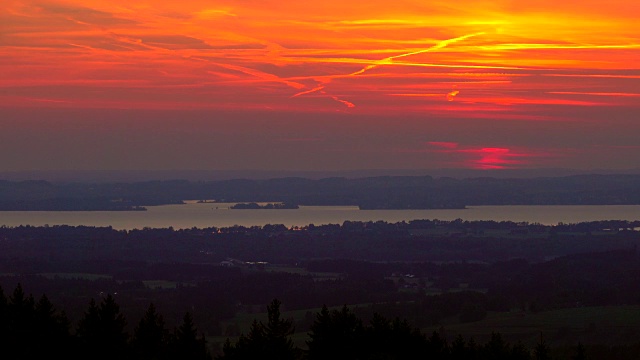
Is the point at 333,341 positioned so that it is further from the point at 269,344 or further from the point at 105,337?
the point at 105,337

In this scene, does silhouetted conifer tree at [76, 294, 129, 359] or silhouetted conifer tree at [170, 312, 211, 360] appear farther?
silhouetted conifer tree at [170, 312, 211, 360]

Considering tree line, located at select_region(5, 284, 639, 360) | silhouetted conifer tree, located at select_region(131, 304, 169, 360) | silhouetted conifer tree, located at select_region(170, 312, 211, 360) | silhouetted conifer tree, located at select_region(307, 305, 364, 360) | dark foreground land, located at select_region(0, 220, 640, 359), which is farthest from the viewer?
dark foreground land, located at select_region(0, 220, 640, 359)

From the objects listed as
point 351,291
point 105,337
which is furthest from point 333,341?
point 351,291

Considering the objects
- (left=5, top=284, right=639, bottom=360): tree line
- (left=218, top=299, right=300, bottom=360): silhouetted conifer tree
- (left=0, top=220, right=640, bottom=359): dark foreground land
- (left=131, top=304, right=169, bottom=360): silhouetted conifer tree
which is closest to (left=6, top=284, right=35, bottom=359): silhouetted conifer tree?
(left=5, top=284, right=639, bottom=360): tree line

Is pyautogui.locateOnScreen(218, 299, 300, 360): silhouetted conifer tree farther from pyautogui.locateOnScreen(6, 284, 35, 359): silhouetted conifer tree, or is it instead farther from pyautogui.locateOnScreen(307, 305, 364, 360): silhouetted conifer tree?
pyautogui.locateOnScreen(6, 284, 35, 359): silhouetted conifer tree

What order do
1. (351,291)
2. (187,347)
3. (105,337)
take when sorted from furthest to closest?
(351,291) < (187,347) < (105,337)

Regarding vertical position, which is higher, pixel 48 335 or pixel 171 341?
pixel 48 335

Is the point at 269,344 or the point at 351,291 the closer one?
the point at 269,344

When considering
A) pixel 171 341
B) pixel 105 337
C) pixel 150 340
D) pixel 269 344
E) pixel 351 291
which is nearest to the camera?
pixel 105 337

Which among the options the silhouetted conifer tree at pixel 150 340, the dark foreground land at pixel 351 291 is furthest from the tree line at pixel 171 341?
the dark foreground land at pixel 351 291

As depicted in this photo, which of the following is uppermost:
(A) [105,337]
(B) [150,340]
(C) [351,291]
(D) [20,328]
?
(D) [20,328]
